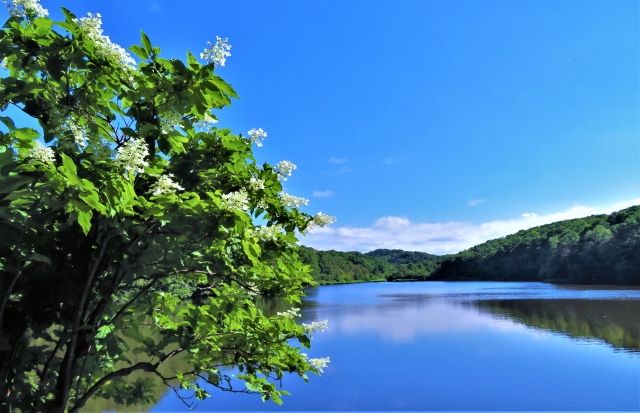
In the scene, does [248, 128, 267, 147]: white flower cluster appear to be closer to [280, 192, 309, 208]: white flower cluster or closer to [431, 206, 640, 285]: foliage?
[280, 192, 309, 208]: white flower cluster

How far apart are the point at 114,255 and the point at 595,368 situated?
14.4m

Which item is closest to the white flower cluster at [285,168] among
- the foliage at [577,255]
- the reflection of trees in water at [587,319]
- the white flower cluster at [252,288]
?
the white flower cluster at [252,288]

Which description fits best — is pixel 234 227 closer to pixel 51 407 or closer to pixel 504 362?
pixel 51 407

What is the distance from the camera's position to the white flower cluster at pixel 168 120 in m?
2.10

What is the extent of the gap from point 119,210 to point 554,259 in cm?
7949

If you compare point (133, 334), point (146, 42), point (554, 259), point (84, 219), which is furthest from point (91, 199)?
point (554, 259)

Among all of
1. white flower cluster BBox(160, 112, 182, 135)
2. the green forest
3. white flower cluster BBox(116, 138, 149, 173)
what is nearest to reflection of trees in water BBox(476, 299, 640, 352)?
the green forest

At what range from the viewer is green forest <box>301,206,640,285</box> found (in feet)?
183

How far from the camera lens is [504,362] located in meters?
13.9

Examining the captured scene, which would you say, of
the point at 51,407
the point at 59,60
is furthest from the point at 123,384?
the point at 59,60

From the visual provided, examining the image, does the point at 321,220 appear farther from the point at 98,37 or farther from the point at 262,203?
the point at 98,37

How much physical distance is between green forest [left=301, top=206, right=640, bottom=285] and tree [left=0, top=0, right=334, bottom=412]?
18.6 metres

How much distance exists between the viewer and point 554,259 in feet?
231

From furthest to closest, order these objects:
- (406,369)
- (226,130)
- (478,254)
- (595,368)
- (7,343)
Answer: (478,254), (406,369), (595,368), (226,130), (7,343)
